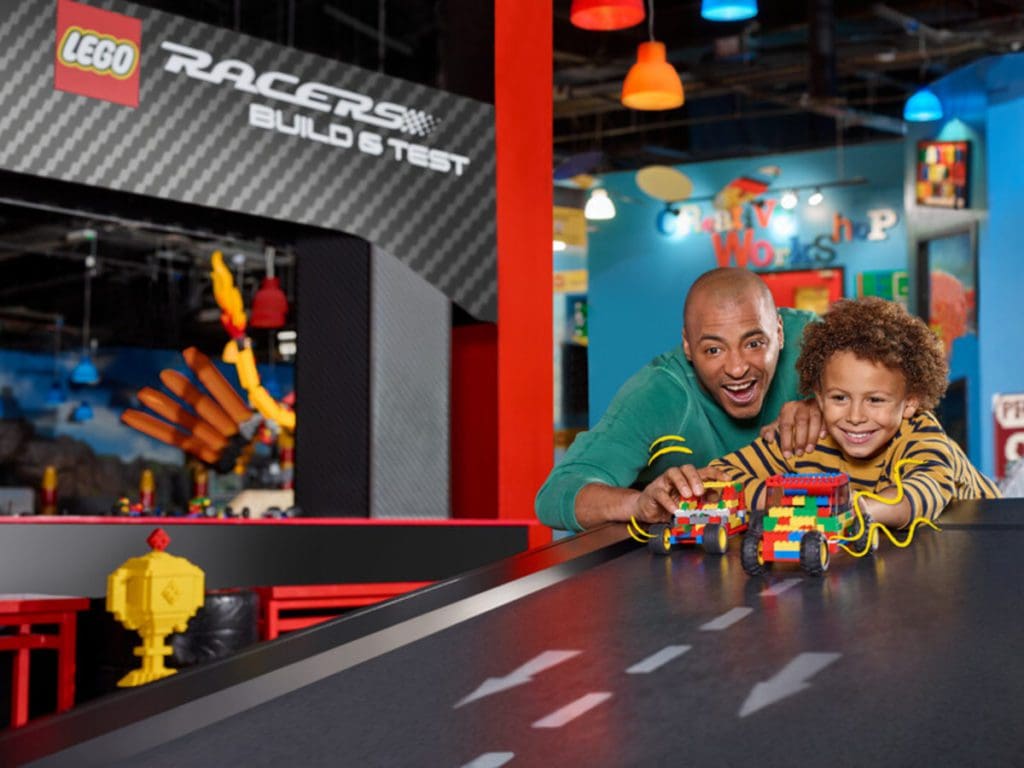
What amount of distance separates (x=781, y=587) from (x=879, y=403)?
23.2 inches

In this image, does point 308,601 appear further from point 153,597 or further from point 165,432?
point 165,432

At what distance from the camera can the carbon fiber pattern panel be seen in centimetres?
511

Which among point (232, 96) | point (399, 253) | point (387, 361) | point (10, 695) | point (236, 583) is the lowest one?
point (10, 695)

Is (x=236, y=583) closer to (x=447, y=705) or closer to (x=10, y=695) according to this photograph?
(x=10, y=695)

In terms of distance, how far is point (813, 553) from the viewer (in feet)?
5.05

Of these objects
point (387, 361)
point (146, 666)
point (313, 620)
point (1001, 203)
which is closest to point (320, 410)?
point (387, 361)

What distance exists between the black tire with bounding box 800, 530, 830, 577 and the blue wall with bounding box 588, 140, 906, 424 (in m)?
11.4

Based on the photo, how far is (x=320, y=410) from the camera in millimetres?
6250

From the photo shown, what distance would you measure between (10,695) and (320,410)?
79.4 inches

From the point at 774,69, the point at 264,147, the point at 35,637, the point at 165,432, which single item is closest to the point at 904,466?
the point at 35,637

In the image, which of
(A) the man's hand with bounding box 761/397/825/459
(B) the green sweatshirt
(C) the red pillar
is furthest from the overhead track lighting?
(A) the man's hand with bounding box 761/397/825/459

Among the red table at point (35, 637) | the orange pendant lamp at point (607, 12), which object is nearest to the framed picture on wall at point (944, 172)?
the orange pendant lamp at point (607, 12)

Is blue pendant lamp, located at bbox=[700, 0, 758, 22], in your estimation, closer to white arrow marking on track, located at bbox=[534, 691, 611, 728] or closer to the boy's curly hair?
the boy's curly hair

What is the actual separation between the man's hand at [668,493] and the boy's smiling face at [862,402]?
0.73ft
